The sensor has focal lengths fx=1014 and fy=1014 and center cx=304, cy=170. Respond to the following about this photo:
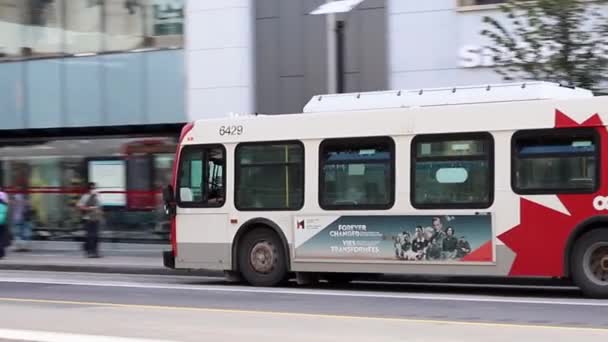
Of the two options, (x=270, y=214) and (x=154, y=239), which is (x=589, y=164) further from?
(x=154, y=239)

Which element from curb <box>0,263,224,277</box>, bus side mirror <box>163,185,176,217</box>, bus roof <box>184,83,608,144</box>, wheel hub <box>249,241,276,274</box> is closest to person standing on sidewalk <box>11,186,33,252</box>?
curb <box>0,263,224,277</box>

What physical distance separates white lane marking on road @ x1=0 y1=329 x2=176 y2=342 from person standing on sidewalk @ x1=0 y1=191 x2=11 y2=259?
11.7 meters

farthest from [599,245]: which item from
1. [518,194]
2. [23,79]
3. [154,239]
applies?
[23,79]

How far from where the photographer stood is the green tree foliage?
1658 cm

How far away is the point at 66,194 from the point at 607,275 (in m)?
15.6

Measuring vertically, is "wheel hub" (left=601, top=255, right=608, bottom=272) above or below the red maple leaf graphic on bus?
below

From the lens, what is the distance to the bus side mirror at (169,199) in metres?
16.8

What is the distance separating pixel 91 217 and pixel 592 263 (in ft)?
40.9

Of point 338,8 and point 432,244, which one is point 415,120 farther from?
point 338,8

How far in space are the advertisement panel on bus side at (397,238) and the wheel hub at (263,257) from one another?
552mm

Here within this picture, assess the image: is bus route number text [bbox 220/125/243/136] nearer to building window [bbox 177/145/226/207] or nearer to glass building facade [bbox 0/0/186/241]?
building window [bbox 177/145/226/207]

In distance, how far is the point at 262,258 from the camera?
16.1m

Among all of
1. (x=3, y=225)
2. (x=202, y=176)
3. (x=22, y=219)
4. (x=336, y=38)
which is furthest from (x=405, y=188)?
(x=22, y=219)

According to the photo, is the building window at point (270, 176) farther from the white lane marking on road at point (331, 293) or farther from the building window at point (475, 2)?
the building window at point (475, 2)
